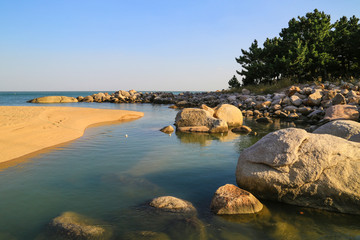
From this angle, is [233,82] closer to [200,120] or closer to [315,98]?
[315,98]

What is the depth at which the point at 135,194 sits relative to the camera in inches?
235

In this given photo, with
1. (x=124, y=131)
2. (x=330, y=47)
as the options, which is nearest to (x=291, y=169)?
(x=124, y=131)

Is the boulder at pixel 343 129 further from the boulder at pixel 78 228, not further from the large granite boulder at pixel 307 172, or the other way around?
the boulder at pixel 78 228

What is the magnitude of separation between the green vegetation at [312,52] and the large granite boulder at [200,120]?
2015 centimetres

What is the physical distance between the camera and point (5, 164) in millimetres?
7941

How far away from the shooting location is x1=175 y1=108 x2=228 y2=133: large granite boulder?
14.6 metres

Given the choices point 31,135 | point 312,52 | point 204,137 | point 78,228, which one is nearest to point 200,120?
point 204,137

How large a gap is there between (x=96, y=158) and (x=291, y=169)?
250 inches

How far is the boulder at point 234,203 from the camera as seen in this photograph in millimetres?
5012

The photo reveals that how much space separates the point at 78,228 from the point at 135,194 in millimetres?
1721

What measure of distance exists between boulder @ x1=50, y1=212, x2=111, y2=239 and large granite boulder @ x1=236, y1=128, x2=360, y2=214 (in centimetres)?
314

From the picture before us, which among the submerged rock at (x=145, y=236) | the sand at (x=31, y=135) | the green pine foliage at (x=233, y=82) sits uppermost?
the green pine foliage at (x=233, y=82)

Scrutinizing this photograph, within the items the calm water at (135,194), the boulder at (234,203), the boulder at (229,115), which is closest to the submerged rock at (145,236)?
the calm water at (135,194)

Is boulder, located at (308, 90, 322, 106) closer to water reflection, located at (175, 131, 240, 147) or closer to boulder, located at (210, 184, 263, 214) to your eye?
water reflection, located at (175, 131, 240, 147)
